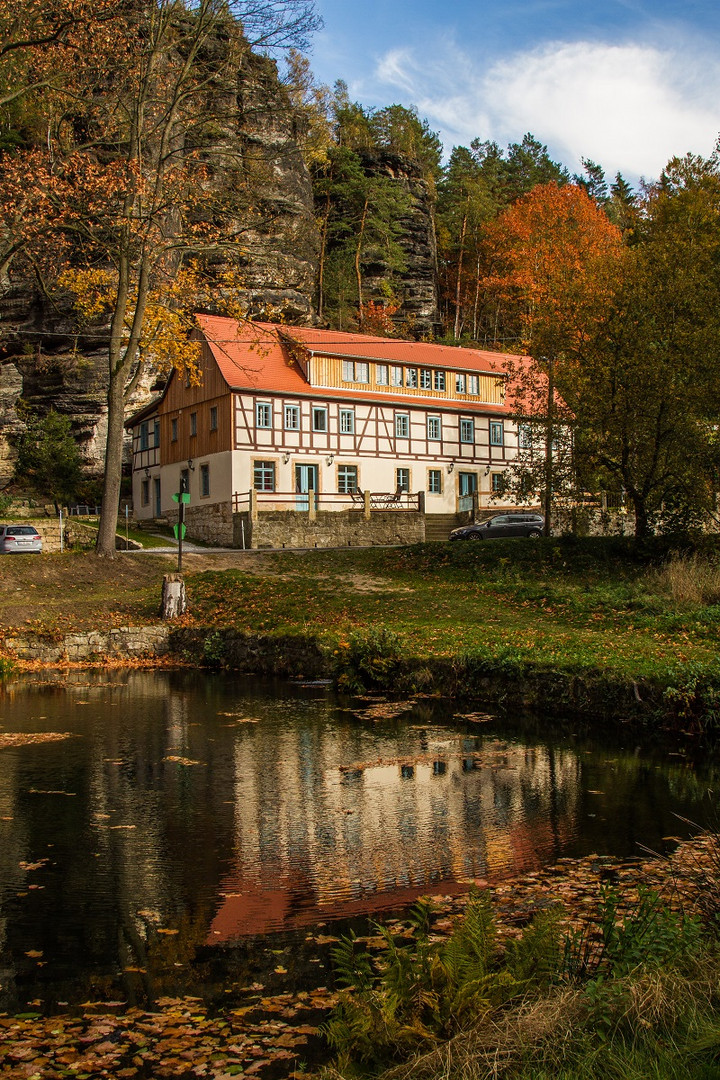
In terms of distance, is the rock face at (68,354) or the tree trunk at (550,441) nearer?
the tree trunk at (550,441)

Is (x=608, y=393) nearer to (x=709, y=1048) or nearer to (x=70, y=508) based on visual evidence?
(x=709, y=1048)

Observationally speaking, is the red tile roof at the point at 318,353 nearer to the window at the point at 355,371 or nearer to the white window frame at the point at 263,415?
the window at the point at 355,371

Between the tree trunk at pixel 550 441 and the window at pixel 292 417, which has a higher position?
the window at pixel 292 417

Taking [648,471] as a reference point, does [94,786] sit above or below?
below

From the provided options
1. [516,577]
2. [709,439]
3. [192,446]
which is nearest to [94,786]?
[516,577]

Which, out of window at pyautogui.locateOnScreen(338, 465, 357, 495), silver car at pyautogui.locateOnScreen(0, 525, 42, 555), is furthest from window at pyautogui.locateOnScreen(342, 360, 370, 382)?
silver car at pyautogui.locateOnScreen(0, 525, 42, 555)

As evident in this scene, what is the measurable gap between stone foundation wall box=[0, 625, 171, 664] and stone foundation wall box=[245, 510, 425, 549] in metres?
15.7

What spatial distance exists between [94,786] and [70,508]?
38706 millimetres

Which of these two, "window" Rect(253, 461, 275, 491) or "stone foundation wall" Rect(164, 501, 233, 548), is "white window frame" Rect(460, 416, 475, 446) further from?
"stone foundation wall" Rect(164, 501, 233, 548)

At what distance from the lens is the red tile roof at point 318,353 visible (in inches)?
1726

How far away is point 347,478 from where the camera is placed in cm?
4619

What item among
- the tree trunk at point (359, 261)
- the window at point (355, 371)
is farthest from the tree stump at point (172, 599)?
the tree trunk at point (359, 261)

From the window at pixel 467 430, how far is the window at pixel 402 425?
3.69 metres

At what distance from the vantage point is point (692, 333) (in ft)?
76.1
